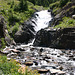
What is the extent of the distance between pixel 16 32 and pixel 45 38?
8.34 m

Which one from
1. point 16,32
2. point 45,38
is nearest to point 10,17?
point 16,32

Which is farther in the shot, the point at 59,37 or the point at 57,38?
the point at 57,38

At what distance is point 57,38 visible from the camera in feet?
65.9

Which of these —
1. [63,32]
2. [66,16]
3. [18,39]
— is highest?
[66,16]

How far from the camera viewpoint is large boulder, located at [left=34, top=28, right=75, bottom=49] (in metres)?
18.7

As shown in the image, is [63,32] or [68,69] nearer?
[68,69]

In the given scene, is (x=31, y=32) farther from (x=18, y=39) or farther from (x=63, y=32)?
(x=63, y=32)

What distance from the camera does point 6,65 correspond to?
24.3ft

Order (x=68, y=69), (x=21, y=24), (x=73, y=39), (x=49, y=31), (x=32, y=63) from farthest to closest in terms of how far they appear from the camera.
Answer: (x=21, y=24), (x=49, y=31), (x=73, y=39), (x=32, y=63), (x=68, y=69)

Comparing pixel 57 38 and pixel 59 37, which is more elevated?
pixel 59 37

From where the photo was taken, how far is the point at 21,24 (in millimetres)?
31672

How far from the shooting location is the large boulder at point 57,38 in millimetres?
18656

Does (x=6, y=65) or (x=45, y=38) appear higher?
(x=6, y=65)

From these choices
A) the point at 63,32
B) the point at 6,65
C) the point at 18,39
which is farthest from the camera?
the point at 18,39
